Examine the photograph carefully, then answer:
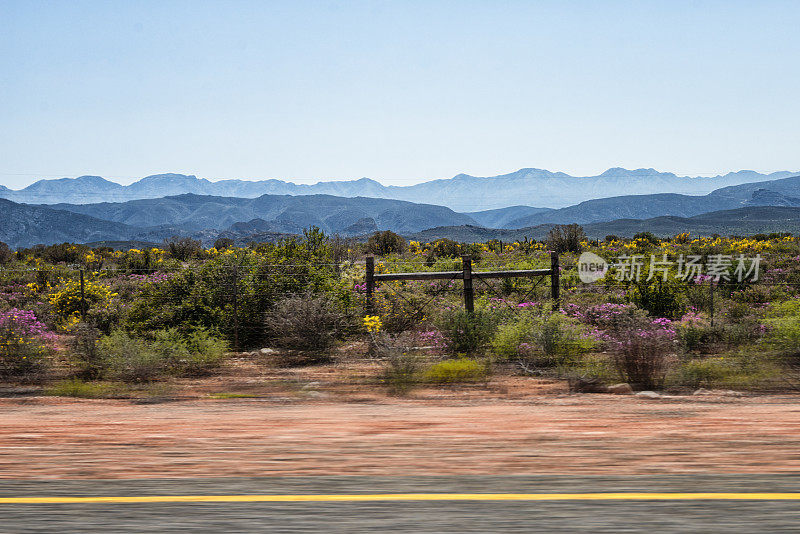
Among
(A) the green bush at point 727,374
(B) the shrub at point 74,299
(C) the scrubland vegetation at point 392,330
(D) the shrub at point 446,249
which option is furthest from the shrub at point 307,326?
(D) the shrub at point 446,249

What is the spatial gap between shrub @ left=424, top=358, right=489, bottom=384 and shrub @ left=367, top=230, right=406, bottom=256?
3766cm

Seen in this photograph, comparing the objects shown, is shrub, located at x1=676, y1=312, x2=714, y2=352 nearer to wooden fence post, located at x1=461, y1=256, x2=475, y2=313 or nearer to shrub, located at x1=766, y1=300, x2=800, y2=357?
shrub, located at x1=766, y1=300, x2=800, y2=357

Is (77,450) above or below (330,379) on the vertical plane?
above

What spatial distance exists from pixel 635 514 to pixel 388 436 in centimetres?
272

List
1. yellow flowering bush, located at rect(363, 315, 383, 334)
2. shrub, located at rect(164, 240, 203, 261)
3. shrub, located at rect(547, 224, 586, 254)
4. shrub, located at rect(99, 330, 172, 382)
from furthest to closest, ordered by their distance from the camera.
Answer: shrub, located at rect(547, 224, 586, 254)
shrub, located at rect(164, 240, 203, 261)
yellow flowering bush, located at rect(363, 315, 383, 334)
shrub, located at rect(99, 330, 172, 382)

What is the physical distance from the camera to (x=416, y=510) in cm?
360

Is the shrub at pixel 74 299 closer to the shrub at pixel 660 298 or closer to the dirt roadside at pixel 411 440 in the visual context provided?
the dirt roadside at pixel 411 440

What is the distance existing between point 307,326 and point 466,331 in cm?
371

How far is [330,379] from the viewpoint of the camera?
11.5m

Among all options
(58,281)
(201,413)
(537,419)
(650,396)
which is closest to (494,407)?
(537,419)

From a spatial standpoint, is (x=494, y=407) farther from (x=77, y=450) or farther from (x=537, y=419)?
(x=77, y=450)

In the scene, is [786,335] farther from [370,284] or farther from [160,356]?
[160,356]

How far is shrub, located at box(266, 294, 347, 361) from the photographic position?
14.5 meters

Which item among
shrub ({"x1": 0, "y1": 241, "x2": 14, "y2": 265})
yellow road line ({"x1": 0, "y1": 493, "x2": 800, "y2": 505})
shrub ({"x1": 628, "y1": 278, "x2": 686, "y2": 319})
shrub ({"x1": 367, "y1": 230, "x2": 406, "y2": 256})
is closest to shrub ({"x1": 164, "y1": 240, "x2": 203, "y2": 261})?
shrub ({"x1": 0, "y1": 241, "x2": 14, "y2": 265})
